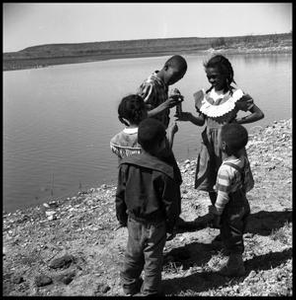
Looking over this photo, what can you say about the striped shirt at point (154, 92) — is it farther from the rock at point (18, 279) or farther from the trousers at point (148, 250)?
the rock at point (18, 279)

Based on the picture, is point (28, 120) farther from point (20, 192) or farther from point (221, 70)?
point (221, 70)

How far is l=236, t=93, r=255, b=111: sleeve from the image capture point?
4.16 m

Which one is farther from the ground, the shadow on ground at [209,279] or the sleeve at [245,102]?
the sleeve at [245,102]

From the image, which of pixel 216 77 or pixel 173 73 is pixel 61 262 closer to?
pixel 173 73

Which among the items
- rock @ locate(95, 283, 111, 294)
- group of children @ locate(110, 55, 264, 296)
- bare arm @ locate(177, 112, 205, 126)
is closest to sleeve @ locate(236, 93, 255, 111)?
group of children @ locate(110, 55, 264, 296)

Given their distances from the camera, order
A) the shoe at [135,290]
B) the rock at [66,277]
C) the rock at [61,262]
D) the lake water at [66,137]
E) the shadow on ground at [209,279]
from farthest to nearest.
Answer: the lake water at [66,137]
the rock at [61,262]
the rock at [66,277]
the shadow on ground at [209,279]
the shoe at [135,290]

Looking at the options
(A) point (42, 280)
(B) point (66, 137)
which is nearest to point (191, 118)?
(A) point (42, 280)

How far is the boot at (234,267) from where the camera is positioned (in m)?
3.81

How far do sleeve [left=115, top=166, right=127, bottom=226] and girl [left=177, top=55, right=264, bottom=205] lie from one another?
1.04m

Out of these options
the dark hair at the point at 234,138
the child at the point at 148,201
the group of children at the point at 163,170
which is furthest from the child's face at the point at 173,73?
the child at the point at 148,201

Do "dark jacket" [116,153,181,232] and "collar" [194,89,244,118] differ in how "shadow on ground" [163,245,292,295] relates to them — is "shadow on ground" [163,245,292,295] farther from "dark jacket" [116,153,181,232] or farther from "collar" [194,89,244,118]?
"collar" [194,89,244,118]

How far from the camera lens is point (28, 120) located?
14.1 metres

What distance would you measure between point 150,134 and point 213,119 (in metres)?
1.28

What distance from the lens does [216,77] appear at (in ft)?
13.6
